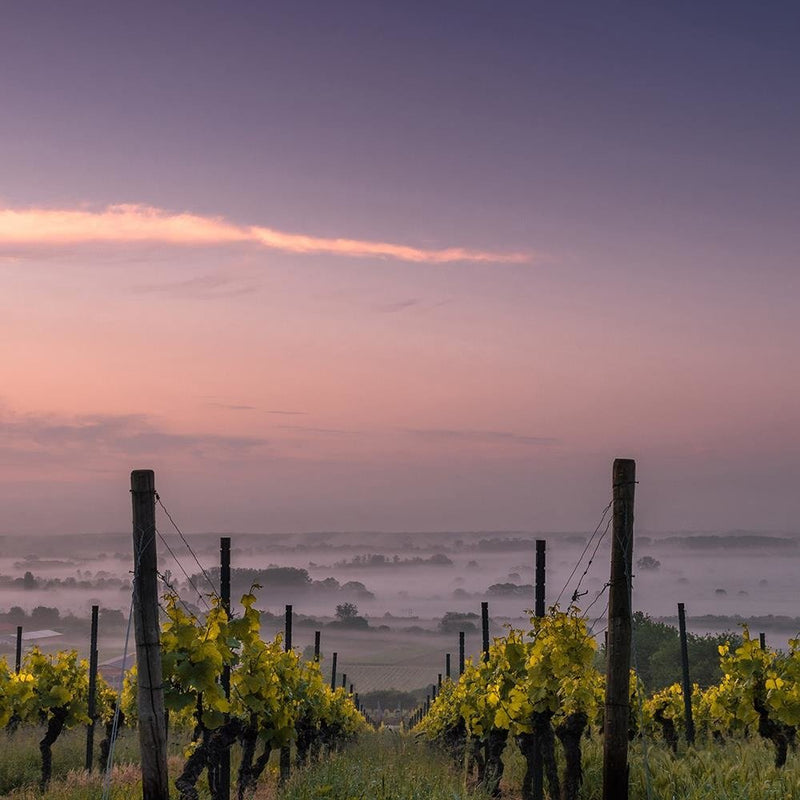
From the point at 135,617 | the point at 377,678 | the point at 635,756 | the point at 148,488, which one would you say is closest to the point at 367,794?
the point at 135,617

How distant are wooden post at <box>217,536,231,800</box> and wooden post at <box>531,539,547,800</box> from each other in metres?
5.74

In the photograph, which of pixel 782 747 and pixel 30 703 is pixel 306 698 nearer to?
pixel 30 703

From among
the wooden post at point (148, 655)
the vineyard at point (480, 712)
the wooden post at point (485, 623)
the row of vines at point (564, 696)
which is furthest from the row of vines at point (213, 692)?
the wooden post at point (485, 623)

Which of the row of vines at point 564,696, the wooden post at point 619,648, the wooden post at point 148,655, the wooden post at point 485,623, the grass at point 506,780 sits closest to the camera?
the wooden post at point 148,655

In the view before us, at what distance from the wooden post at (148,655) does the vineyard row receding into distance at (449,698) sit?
0.01 meters

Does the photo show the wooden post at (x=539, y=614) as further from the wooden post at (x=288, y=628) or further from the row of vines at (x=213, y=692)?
the wooden post at (x=288, y=628)

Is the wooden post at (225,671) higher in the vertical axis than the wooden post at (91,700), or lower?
higher

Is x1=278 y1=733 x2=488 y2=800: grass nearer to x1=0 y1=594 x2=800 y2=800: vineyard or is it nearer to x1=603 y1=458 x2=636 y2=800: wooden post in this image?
x1=0 y1=594 x2=800 y2=800: vineyard

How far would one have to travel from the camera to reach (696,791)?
537 inches

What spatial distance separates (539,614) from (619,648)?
9.45 m

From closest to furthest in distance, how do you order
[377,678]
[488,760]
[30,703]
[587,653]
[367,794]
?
[367,794] < [587,653] < [488,760] < [30,703] < [377,678]

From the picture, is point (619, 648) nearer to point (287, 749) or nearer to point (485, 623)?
point (287, 749)

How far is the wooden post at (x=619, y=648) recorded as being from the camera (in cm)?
1043

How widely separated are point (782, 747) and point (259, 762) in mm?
10333
